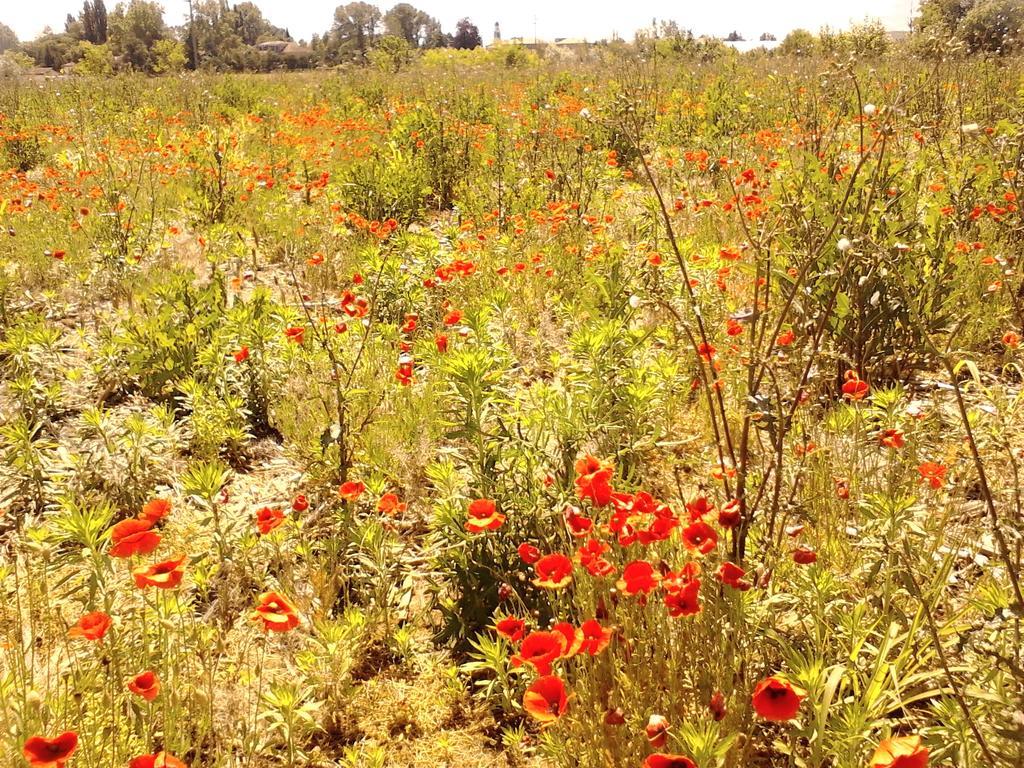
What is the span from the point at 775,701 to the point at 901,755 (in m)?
0.22

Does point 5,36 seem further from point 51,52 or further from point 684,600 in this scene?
point 684,600

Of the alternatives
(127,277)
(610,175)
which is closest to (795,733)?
(127,277)

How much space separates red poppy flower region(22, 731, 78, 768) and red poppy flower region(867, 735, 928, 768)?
1.47 meters

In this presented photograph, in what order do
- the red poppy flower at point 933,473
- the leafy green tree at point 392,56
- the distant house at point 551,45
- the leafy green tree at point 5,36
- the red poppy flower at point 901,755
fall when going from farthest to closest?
the leafy green tree at point 5,36 → the distant house at point 551,45 → the leafy green tree at point 392,56 → the red poppy flower at point 933,473 → the red poppy flower at point 901,755

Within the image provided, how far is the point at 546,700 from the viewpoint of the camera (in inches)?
55.5

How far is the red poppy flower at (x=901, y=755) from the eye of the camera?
1.12 meters

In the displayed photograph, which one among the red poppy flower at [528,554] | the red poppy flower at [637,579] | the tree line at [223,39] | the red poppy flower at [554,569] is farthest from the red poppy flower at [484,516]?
the tree line at [223,39]

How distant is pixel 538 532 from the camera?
2.34 m

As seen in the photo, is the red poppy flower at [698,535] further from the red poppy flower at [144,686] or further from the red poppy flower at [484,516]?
the red poppy flower at [144,686]

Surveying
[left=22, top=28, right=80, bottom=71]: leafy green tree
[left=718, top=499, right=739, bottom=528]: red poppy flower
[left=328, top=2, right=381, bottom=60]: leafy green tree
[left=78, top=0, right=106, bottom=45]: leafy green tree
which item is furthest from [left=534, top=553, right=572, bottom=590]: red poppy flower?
[left=78, top=0, right=106, bottom=45]: leafy green tree

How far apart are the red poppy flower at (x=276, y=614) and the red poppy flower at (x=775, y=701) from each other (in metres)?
1.05

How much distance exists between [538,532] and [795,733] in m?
1.04

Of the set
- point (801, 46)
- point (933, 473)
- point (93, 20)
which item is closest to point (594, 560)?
point (933, 473)

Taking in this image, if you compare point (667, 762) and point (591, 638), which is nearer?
point (667, 762)
